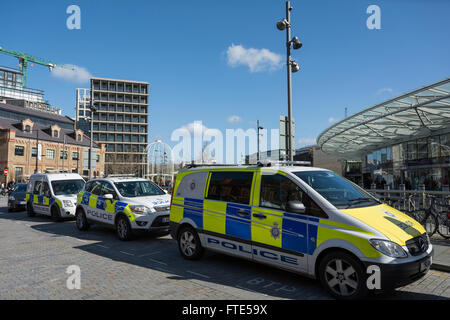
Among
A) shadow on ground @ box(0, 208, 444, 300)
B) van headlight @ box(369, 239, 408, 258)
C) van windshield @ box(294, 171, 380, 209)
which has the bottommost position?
shadow on ground @ box(0, 208, 444, 300)

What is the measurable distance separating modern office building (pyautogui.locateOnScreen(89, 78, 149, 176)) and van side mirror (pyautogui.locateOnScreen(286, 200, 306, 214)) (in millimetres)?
88923

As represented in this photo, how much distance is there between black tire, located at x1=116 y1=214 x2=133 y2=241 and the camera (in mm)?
8344

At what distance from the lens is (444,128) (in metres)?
20.6

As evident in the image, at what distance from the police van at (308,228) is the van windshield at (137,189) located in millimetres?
3318

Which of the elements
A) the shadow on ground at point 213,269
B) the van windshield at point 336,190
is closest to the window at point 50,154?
the shadow on ground at point 213,269

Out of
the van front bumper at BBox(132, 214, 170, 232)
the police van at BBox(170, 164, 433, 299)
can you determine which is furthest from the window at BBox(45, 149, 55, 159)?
the police van at BBox(170, 164, 433, 299)

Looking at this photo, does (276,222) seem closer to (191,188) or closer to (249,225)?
(249,225)

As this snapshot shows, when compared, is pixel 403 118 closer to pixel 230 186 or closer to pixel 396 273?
pixel 230 186

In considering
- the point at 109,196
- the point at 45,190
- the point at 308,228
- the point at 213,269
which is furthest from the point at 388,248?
the point at 45,190

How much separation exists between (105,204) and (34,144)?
50.5m

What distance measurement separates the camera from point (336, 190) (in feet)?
16.2

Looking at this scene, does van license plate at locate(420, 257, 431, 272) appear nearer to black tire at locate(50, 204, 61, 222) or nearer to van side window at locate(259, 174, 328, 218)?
van side window at locate(259, 174, 328, 218)
